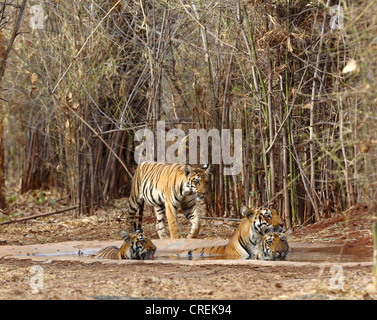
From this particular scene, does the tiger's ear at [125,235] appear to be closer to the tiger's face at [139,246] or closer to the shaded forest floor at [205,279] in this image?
the tiger's face at [139,246]

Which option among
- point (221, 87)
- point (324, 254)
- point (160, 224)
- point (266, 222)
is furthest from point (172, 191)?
point (324, 254)

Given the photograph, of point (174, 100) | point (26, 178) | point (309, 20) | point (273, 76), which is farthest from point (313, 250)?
point (26, 178)

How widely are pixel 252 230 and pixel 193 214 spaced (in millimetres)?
1609

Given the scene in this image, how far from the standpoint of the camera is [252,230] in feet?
18.9

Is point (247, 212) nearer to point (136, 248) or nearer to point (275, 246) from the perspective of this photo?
point (275, 246)

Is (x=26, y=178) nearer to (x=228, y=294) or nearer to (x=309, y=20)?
(x=309, y=20)

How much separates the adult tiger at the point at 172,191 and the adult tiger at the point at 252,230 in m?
1.22

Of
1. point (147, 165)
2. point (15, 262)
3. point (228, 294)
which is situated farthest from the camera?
point (147, 165)

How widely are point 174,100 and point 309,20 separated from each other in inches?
110

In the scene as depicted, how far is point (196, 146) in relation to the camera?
8.52m

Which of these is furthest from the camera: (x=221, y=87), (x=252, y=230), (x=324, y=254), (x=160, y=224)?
(x=221, y=87)

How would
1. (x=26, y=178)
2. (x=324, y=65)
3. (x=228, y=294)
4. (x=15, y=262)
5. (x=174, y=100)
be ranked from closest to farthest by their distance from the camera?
(x=228, y=294), (x=15, y=262), (x=324, y=65), (x=174, y=100), (x=26, y=178)

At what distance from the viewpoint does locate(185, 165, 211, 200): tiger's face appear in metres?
6.97

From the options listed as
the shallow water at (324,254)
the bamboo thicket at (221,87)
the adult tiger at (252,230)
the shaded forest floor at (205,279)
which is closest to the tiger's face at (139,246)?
the shallow water at (324,254)
